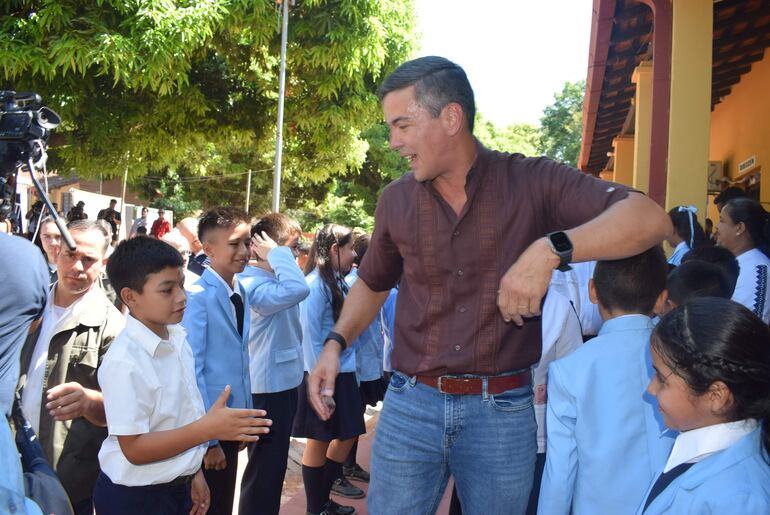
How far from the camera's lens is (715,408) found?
6.46ft

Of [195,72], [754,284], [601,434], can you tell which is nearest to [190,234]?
[754,284]

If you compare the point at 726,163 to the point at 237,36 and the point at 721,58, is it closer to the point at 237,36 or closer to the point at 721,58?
the point at 721,58

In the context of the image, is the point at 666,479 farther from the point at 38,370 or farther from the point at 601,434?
the point at 38,370

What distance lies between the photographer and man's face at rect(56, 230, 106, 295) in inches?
131

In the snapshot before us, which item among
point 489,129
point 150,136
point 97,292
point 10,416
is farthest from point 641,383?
point 489,129

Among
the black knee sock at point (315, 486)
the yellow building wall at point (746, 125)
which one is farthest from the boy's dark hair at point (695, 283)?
the yellow building wall at point (746, 125)

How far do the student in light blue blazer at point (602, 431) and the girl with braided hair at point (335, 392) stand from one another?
263cm

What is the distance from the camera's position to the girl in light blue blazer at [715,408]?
6.00 feet

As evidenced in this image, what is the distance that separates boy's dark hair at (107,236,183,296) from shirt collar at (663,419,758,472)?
2.09m

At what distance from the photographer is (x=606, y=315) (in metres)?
2.81

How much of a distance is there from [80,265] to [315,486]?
2.38 meters

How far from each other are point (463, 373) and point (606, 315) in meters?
0.70

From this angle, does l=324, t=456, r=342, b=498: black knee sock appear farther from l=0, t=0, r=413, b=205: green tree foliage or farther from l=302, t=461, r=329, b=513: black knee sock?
l=0, t=0, r=413, b=205: green tree foliage

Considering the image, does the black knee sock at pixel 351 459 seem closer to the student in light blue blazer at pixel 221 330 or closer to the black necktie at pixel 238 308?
the student in light blue blazer at pixel 221 330
